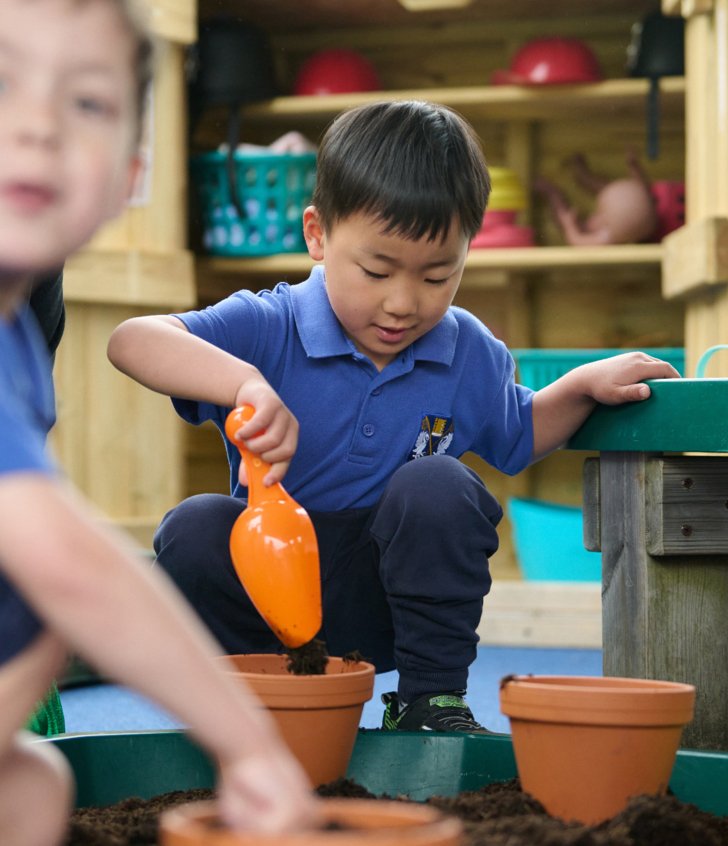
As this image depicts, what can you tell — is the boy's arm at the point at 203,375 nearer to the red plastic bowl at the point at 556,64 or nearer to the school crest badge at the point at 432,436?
the school crest badge at the point at 432,436

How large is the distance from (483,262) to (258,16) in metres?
0.76

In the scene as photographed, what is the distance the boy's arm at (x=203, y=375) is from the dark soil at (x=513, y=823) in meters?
0.24

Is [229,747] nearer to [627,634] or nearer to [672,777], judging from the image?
[672,777]

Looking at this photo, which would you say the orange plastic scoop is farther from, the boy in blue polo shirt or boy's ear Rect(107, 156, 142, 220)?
boy's ear Rect(107, 156, 142, 220)

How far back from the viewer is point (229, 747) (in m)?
0.49

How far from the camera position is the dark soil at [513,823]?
28.1 inches

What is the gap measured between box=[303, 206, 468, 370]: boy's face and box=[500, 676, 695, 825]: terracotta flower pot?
48 centimetres

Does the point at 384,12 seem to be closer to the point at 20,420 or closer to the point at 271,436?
the point at 271,436

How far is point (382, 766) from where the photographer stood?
987 mm

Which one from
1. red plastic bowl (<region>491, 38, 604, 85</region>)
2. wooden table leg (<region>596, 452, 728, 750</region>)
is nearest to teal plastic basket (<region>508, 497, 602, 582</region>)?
red plastic bowl (<region>491, 38, 604, 85</region>)

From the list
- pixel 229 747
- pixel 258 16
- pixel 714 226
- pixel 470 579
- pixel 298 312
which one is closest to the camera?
pixel 229 747

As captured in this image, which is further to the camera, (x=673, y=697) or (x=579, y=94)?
(x=579, y=94)

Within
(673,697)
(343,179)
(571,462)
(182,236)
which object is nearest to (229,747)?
(673,697)

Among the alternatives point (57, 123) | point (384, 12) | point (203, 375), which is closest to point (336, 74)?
point (384, 12)
